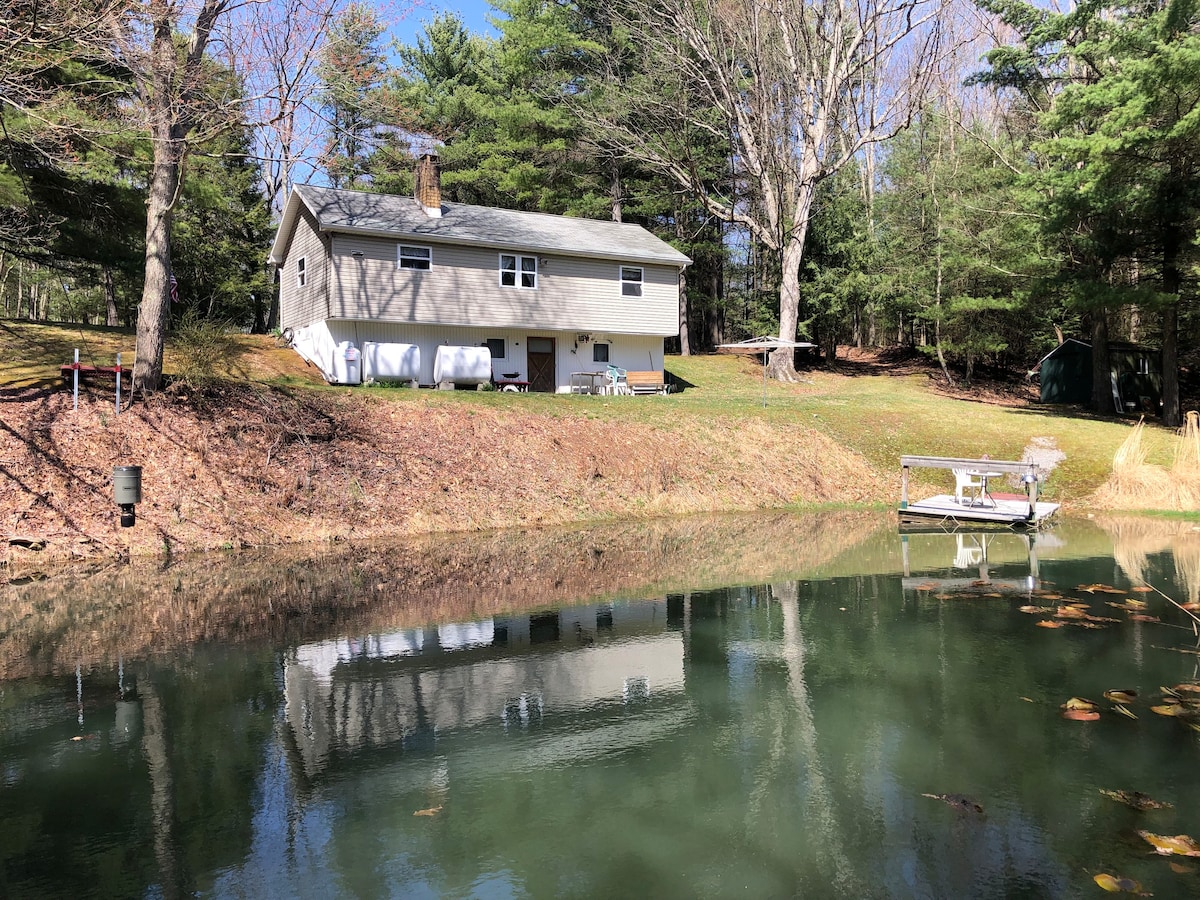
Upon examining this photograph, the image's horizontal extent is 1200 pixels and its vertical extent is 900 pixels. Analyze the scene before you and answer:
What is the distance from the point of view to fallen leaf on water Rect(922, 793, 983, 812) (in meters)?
4.71

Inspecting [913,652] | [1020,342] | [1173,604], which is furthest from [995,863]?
[1020,342]

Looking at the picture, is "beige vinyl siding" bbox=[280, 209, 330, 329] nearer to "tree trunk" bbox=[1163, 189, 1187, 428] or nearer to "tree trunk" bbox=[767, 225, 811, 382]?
"tree trunk" bbox=[767, 225, 811, 382]

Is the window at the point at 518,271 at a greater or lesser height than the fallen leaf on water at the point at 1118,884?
greater

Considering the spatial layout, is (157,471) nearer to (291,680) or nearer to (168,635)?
(168,635)

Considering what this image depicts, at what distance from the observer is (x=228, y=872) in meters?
4.09

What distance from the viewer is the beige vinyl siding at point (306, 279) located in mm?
24502

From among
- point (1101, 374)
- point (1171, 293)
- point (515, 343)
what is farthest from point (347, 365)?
point (1101, 374)

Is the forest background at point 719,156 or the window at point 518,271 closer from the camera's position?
the forest background at point 719,156

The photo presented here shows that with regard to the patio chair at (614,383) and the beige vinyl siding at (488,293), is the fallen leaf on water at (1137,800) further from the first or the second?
the patio chair at (614,383)

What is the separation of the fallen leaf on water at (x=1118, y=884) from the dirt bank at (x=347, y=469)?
12177 millimetres

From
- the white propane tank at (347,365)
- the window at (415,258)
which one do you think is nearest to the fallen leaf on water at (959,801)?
the white propane tank at (347,365)

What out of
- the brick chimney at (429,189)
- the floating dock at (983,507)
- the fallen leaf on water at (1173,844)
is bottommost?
the fallen leaf on water at (1173,844)

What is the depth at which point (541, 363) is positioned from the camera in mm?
28062

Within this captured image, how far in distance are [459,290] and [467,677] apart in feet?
66.4
